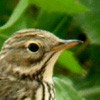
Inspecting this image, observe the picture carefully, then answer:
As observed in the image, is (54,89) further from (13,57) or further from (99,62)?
(99,62)

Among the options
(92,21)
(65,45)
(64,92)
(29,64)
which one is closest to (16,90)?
(29,64)

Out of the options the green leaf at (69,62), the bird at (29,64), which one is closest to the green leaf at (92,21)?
the green leaf at (69,62)

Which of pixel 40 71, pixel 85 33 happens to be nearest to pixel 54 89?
pixel 40 71

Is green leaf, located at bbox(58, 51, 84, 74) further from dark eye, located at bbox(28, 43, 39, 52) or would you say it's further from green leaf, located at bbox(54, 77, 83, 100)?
dark eye, located at bbox(28, 43, 39, 52)

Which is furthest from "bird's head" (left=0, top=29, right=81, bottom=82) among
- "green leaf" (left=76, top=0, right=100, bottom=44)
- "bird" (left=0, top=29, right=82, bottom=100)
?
"green leaf" (left=76, top=0, right=100, bottom=44)

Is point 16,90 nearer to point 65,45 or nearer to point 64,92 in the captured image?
point 65,45
